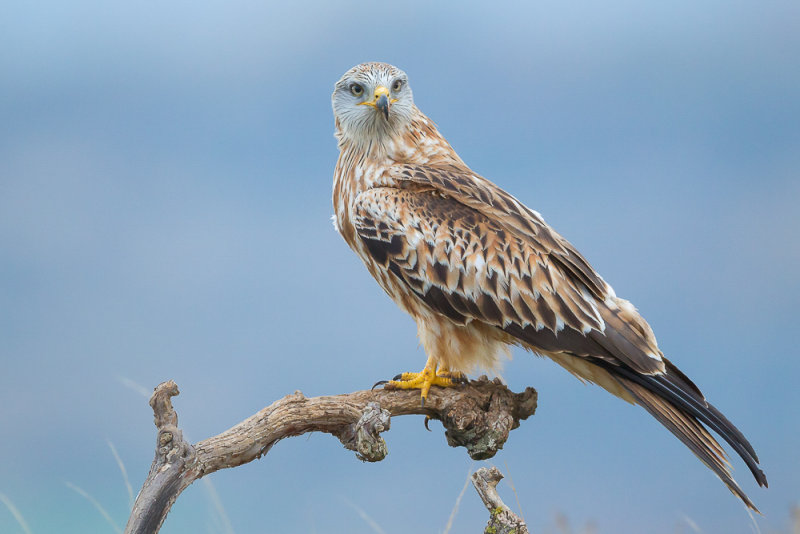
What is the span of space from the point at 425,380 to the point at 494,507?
87 cm

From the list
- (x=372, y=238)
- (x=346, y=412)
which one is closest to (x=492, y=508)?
(x=346, y=412)

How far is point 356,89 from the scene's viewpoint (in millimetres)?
4961

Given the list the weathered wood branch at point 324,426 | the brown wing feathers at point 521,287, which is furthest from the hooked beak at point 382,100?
the weathered wood branch at point 324,426

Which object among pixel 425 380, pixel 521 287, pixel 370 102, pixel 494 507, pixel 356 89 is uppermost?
pixel 356 89

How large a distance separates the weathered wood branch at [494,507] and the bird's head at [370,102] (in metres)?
2.11

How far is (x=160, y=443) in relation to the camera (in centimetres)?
379

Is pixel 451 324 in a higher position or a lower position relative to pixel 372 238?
lower

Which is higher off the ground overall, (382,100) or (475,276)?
(382,100)

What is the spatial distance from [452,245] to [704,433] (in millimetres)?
1703

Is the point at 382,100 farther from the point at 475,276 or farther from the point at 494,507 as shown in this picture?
the point at 494,507

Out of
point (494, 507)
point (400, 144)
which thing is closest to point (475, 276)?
point (400, 144)

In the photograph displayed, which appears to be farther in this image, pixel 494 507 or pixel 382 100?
pixel 382 100

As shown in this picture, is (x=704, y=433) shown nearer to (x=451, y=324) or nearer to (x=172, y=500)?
(x=451, y=324)

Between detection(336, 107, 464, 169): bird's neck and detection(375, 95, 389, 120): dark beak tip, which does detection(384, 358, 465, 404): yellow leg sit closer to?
detection(336, 107, 464, 169): bird's neck
